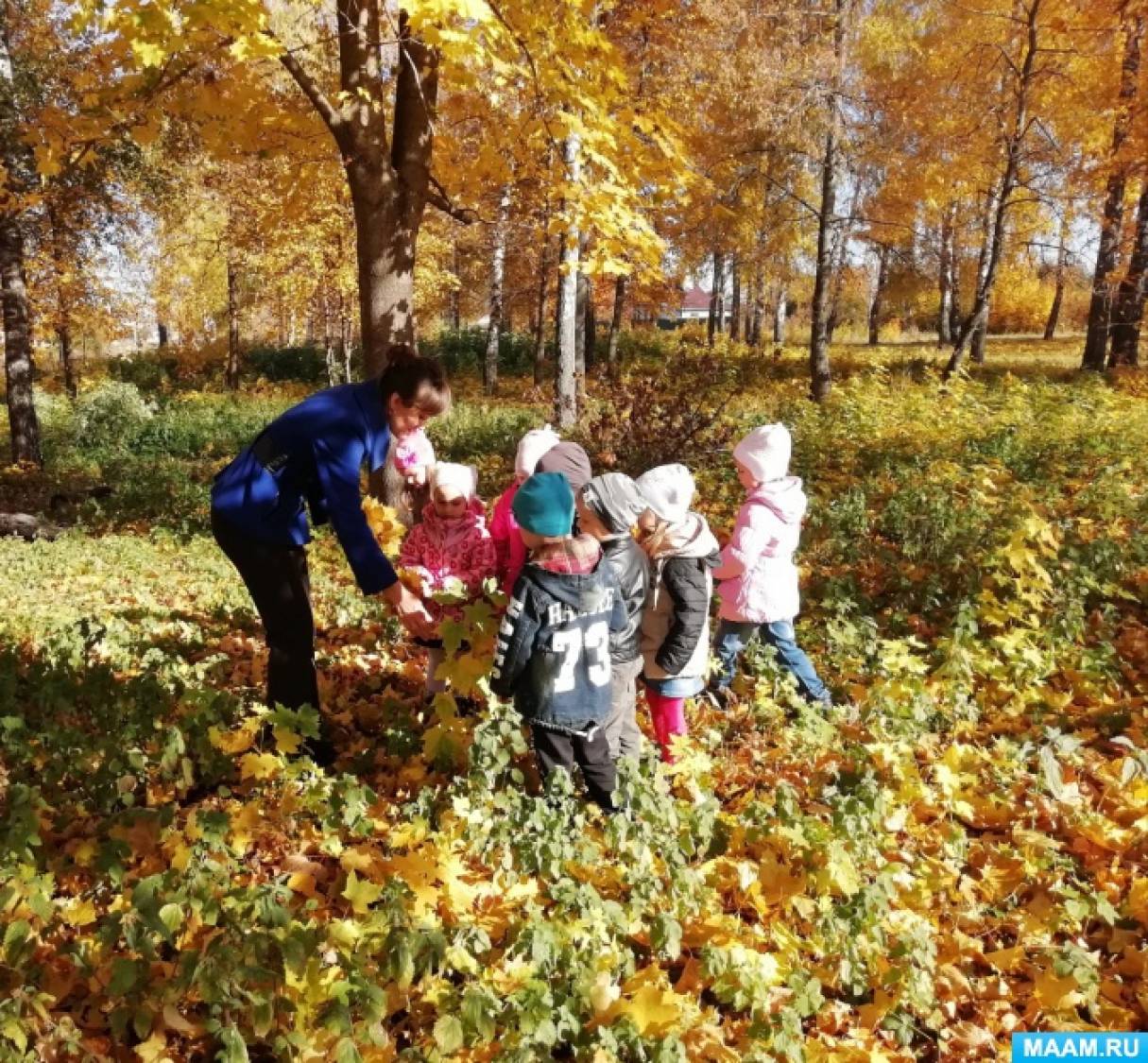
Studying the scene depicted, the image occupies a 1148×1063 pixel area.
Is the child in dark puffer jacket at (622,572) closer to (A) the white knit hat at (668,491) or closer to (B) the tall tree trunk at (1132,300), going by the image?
(A) the white knit hat at (668,491)

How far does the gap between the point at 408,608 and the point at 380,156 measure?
12.5 ft

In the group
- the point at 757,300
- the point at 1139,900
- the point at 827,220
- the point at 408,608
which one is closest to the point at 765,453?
the point at 408,608

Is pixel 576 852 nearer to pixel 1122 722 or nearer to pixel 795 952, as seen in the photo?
pixel 795 952

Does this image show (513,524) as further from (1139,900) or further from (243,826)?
(1139,900)

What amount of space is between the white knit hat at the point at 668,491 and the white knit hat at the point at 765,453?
84 centimetres

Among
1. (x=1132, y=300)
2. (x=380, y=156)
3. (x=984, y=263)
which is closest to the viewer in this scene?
(x=380, y=156)

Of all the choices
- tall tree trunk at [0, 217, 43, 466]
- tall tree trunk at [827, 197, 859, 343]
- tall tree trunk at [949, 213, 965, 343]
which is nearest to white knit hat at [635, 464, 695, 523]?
tall tree trunk at [827, 197, 859, 343]

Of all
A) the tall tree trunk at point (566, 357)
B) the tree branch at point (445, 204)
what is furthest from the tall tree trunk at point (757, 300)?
the tree branch at point (445, 204)

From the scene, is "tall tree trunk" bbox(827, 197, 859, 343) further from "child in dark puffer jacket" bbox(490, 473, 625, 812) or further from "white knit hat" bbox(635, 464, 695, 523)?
"child in dark puffer jacket" bbox(490, 473, 625, 812)

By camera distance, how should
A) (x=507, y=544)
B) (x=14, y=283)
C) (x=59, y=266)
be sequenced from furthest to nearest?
1. (x=59, y=266)
2. (x=14, y=283)
3. (x=507, y=544)

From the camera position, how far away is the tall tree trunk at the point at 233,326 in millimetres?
23219

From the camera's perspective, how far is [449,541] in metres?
3.84

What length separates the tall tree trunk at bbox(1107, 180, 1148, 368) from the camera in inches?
565

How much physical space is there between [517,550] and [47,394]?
22156 millimetres
